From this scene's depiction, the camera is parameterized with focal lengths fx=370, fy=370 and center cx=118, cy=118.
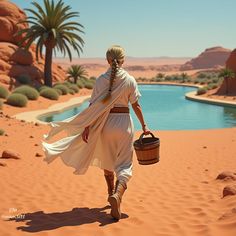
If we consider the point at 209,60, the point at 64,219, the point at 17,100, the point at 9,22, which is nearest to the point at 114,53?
the point at 64,219

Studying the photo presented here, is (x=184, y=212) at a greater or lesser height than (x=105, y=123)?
lesser

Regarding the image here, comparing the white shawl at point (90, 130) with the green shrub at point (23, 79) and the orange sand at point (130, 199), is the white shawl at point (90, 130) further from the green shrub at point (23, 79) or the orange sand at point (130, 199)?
the green shrub at point (23, 79)

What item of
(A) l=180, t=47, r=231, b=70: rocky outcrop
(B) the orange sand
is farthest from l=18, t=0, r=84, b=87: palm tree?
(A) l=180, t=47, r=231, b=70: rocky outcrop

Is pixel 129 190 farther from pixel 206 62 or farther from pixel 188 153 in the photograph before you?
pixel 206 62

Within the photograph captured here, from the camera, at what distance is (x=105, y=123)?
4230mm

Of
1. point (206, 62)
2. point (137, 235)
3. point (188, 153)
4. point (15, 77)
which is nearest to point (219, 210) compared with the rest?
point (137, 235)

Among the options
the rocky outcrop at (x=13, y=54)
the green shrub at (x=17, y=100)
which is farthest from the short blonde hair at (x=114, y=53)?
the rocky outcrop at (x=13, y=54)

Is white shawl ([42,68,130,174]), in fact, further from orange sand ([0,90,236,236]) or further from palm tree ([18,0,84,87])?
palm tree ([18,0,84,87])

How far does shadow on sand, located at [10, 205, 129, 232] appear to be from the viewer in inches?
157

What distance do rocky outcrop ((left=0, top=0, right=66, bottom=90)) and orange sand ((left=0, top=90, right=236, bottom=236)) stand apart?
67.2 feet

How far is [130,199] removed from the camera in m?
5.14

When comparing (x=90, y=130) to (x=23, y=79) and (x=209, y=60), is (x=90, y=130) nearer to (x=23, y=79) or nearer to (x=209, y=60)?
(x=23, y=79)

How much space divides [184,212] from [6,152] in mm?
4477

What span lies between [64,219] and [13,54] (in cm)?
2740
